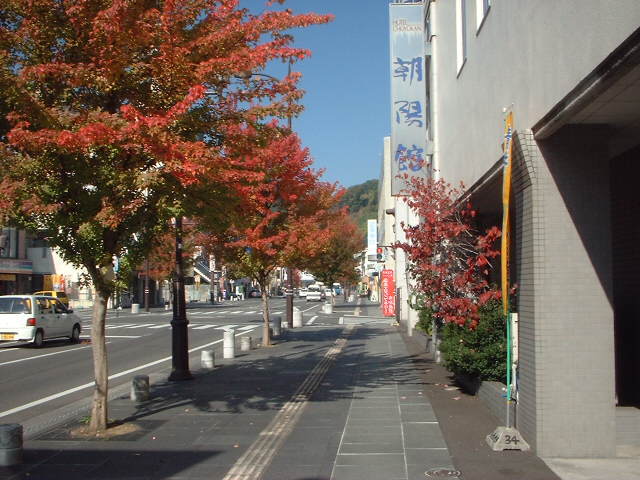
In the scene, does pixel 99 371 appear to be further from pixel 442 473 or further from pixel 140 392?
pixel 442 473

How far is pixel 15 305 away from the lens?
2220 centimetres

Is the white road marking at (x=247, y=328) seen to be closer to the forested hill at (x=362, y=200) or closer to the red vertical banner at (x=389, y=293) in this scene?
the red vertical banner at (x=389, y=293)

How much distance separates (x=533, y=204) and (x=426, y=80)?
1203cm

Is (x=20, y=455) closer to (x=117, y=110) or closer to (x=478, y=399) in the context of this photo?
(x=117, y=110)

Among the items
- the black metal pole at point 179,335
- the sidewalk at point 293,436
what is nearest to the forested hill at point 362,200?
the black metal pole at point 179,335

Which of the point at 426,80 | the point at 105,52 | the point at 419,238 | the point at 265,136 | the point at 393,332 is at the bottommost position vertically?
the point at 393,332

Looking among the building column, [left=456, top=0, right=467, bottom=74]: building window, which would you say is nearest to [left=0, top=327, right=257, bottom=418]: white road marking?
the building column

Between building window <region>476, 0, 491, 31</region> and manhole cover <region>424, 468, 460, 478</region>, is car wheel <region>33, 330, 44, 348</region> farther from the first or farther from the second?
manhole cover <region>424, 468, 460, 478</region>

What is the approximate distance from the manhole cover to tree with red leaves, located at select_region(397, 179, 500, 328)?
146 inches

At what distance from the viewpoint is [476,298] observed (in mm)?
11234

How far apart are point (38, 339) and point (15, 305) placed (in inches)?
55.1

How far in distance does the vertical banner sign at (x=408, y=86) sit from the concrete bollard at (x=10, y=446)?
12405mm

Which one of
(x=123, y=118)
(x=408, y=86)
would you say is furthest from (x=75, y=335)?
(x=123, y=118)

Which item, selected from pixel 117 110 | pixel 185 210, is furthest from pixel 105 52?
pixel 185 210
